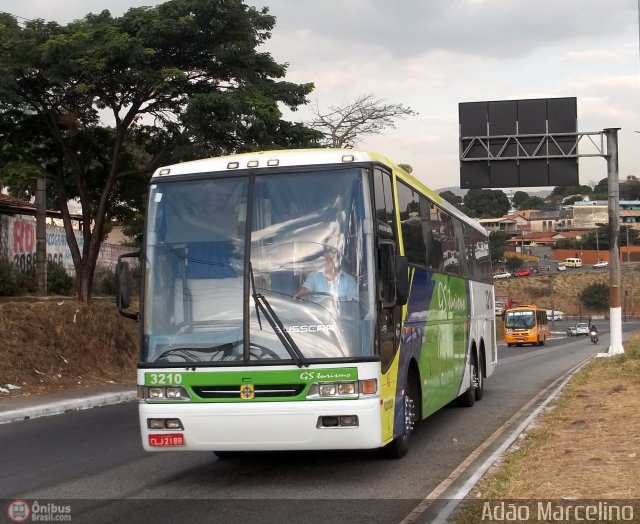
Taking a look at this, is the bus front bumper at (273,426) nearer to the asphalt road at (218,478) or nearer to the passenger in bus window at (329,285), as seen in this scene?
the asphalt road at (218,478)

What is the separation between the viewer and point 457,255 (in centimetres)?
1451

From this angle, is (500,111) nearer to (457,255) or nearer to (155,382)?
(457,255)

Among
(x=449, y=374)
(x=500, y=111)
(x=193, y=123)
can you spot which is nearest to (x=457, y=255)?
(x=449, y=374)

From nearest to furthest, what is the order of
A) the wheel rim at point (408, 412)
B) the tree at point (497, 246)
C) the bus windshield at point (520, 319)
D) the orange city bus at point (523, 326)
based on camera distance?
the wheel rim at point (408, 412) → the orange city bus at point (523, 326) → the bus windshield at point (520, 319) → the tree at point (497, 246)

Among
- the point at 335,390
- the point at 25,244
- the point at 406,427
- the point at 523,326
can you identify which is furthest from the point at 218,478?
the point at 523,326

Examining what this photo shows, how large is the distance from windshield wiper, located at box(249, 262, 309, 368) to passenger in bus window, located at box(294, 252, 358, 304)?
28 cm

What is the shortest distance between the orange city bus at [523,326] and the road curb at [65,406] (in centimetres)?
4621

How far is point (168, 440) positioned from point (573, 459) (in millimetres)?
4084

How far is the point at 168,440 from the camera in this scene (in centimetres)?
828

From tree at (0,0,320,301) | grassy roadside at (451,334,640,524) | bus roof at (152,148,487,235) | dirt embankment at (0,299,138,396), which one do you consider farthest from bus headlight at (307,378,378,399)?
tree at (0,0,320,301)

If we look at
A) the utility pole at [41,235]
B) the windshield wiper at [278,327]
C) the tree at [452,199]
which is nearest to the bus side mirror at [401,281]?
the windshield wiper at [278,327]

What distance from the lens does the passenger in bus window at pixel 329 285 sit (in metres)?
8.29

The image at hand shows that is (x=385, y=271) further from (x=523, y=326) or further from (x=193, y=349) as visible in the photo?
(x=523, y=326)

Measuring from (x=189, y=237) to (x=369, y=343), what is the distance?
2026mm
